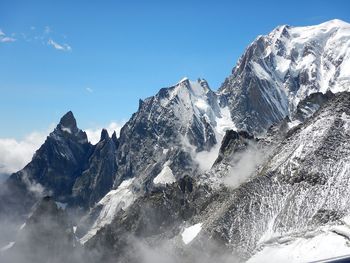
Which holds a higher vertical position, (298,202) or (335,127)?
(335,127)

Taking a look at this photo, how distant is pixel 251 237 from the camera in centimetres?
17988

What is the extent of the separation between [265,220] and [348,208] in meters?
27.3

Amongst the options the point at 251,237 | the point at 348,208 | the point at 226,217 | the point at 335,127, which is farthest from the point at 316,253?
the point at 335,127

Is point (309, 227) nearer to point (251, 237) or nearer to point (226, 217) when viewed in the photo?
point (251, 237)

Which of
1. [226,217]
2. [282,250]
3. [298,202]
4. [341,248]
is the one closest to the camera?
[341,248]

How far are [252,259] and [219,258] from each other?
17476 millimetres

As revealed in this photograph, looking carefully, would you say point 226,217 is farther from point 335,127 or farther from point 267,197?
point 335,127

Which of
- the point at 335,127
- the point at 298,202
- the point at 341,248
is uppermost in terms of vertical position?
the point at 335,127

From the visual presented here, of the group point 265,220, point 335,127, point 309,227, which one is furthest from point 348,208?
point 335,127

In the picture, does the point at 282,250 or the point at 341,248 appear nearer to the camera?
the point at 341,248

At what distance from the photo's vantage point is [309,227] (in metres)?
167

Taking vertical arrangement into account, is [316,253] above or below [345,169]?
below

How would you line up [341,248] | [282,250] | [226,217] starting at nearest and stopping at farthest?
1. [341,248]
2. [282,250]
3. [226,217]

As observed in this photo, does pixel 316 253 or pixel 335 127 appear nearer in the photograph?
pixel 316 253
